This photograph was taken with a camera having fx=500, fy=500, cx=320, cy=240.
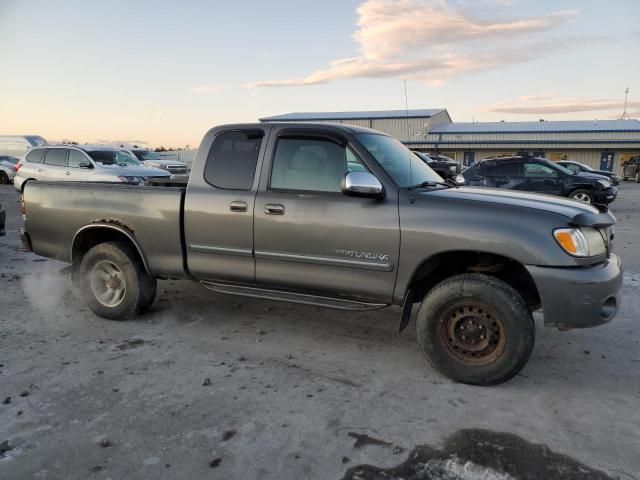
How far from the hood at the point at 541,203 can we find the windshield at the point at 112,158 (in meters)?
12.3

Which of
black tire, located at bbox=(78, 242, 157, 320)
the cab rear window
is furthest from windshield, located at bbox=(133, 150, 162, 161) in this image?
black tire, located at bbox=(78, 242, 157, 320)

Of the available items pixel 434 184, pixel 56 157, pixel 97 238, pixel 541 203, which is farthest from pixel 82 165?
pixel 541 203

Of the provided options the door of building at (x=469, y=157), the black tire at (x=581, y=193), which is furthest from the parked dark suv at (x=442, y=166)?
the door of building at (x=469, y=157)

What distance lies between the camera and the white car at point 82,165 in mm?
13438

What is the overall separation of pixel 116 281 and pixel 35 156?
39.5 feet

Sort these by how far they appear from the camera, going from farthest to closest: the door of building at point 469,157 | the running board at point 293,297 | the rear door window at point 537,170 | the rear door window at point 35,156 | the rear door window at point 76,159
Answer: the door of building at point 469,157 → the rear door window at point 35,156 → the rear door window at point 537,170 → the rear door window at point 76,159 → the running board at point 293,297

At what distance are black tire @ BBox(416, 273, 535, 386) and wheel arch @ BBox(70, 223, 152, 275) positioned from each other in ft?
9.02

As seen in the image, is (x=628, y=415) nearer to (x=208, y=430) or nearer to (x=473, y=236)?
(x=473, y=236)

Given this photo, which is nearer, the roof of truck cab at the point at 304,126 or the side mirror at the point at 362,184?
the side mirror at the point at 362,184

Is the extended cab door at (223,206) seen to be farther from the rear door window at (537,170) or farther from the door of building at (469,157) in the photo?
the door of building at (469,157)

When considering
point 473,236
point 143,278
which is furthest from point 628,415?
point 143,278

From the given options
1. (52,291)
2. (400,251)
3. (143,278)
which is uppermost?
(400,251)

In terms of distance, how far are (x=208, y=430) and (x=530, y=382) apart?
→ 235 centimetres

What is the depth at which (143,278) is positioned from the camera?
16.1 ft
